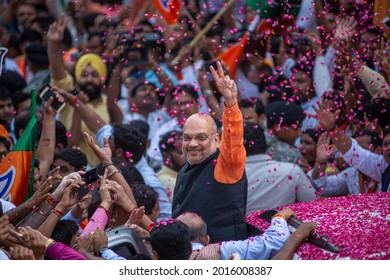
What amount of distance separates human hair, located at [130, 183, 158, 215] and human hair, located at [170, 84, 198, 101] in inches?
93.6

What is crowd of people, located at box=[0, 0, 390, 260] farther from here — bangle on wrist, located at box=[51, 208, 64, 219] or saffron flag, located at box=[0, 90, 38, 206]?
saffron flag, located at box=[0, 90, 38, 206]

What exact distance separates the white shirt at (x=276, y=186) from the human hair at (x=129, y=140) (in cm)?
110

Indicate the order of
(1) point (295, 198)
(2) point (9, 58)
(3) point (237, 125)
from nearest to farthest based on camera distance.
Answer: (3) point (237, 125)
(1) point (295, 198)
(2) point (9, 58)

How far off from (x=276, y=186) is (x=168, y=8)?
2.72 m

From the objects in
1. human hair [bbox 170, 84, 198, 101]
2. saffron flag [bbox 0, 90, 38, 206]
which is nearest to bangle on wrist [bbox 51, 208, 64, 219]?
saffron flag [bbox 0, 90, 38, 206]

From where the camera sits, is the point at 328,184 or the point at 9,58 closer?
the point at 328,184

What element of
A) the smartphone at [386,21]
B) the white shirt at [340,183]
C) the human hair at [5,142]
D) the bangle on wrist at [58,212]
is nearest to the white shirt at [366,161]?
the white shirt at [340,183]

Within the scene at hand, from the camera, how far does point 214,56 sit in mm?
11609

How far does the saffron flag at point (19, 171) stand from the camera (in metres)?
8.46

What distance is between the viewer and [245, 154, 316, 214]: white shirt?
8875mm

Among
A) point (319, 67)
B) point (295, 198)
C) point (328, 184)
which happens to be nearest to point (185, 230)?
point (295, 198)

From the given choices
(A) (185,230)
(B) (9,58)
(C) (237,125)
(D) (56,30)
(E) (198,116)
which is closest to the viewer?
(A) (185,230)

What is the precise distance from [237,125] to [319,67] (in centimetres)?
343
